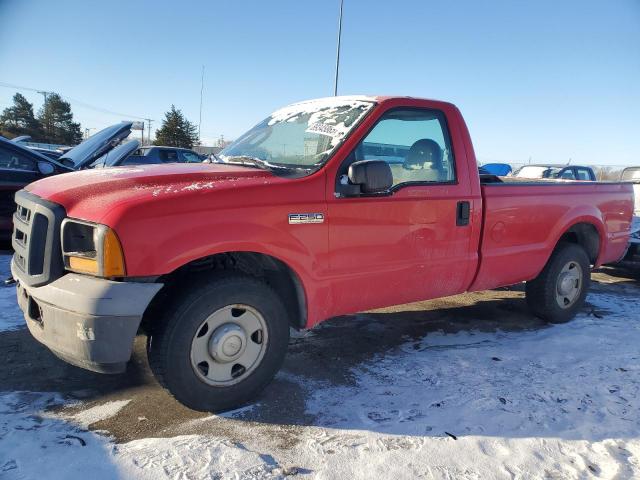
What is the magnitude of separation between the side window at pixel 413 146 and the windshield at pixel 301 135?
0.20 metres

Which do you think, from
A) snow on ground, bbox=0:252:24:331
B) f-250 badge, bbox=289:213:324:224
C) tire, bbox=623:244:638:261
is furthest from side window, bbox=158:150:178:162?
f-250 badge, bbox=289:213:324:224

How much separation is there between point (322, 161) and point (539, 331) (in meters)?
2.90

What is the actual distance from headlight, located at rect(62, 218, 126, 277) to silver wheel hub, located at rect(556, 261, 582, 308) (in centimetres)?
414

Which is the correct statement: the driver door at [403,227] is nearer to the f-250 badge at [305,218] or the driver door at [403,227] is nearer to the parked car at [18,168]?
the f-250 badge at [305,218]

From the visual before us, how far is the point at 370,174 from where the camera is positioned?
301cm

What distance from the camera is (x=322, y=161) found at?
10.4ft

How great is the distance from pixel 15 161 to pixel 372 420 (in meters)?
5.92

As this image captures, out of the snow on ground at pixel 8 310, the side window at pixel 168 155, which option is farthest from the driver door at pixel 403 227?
the side window at pixel 168 155

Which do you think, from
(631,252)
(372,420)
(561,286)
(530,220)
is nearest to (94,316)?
(372,420)

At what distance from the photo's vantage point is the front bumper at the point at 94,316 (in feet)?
7.89

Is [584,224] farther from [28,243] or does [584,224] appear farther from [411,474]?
[28,243]

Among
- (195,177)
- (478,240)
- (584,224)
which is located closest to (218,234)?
(195,177)

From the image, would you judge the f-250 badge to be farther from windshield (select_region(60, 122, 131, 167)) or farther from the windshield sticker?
windshield (select_region(60, 122, 131, 167))

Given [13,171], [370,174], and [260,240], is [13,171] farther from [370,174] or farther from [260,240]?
[370,174]
